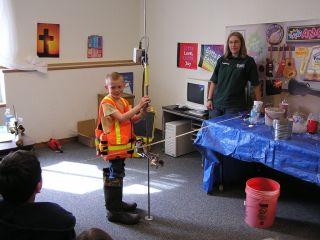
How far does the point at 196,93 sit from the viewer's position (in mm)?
4246

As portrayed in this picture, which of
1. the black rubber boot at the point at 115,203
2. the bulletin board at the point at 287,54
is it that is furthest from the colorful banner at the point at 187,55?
the black rubber boot at the point at 115,203

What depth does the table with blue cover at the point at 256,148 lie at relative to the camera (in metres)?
2.40

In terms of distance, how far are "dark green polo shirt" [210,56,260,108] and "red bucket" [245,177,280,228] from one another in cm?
101

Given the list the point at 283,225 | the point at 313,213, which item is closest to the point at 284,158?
the point at 283,225

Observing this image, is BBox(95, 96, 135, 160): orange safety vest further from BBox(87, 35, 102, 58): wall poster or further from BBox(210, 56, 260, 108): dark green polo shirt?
BBox(87, 35, 102, 58): wall poster

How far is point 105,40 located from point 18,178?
12.9ft

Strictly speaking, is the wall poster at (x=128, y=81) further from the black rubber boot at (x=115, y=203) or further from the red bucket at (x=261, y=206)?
the red bucket at (x=261, y=206)

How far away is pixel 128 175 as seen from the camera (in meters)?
3.67

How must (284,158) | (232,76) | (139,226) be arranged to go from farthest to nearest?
(232,76), (139,226), (284,158)

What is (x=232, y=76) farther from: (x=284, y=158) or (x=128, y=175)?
(x=128, y=175)

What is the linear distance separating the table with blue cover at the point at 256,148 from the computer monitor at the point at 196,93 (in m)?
0.86

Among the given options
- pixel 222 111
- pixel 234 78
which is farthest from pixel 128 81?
pixel 234 78

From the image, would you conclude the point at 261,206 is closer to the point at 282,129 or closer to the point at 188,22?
the point at 282,129

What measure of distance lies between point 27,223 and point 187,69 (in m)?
3.69
